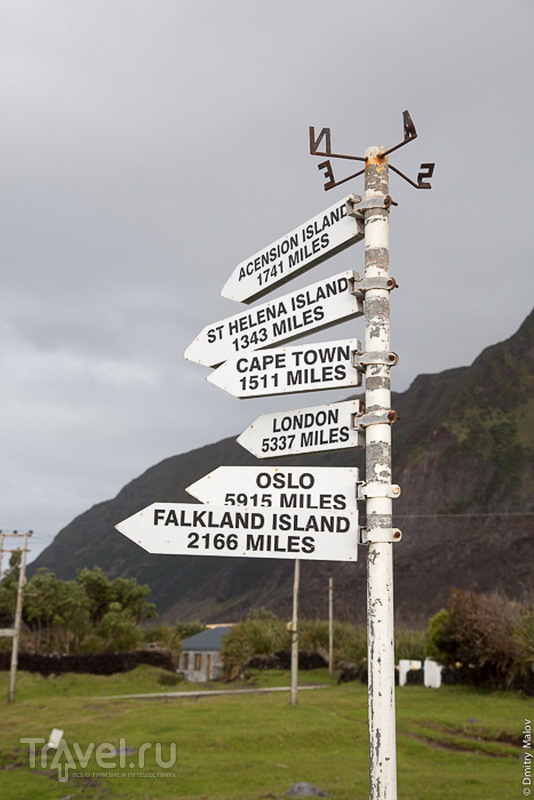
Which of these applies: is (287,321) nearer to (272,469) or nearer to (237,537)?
(272,469)

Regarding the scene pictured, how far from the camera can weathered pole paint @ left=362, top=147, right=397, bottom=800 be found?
164 inches

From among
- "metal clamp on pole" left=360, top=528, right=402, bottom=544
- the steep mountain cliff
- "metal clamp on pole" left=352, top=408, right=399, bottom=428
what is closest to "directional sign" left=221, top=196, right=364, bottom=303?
"metal clamp on pole" left=352, top=408, right=399, bottom=428

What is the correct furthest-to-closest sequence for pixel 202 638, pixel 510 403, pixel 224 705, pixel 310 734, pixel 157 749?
pixel 510 403 → pixel 202 638 → pixel 224 705 → pixel 310 734 → pixel 157 749

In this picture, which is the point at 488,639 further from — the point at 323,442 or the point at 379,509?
the point at 379,509

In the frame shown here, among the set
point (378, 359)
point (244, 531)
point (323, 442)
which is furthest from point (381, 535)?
point (378, 359)

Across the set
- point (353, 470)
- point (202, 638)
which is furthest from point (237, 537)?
point (202, 638)

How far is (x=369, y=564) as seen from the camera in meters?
4.46

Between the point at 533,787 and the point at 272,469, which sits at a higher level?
the point at 272,469

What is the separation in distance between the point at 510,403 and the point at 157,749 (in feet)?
357

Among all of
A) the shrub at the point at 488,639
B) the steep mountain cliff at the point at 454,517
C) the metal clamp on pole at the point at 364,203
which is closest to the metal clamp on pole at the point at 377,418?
the metal clamp on pole at the point at 364,203

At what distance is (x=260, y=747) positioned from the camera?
18000 millimetres

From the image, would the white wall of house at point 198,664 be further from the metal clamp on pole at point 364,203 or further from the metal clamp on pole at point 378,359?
the metal clamp on pole at point 364,203

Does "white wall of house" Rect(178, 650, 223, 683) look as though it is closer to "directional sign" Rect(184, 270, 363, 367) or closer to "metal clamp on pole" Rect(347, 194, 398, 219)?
"directional sign" Rect(184, 270, 363, 367)

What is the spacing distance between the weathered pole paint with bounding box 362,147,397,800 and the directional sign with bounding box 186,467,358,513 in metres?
0.22
